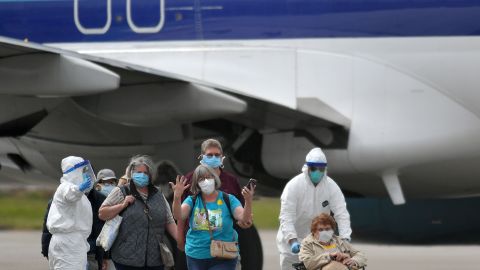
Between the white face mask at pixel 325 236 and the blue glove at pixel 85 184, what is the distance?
1941 millimetres

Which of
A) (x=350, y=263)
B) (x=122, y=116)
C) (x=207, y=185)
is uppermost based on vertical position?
(x=122, y=116)

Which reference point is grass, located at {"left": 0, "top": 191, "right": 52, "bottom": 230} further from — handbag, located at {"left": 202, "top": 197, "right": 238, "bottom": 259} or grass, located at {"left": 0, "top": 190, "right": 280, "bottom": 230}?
handbag, located at {"left": 202, "top": 197, "right": 238, "bottom": 259}

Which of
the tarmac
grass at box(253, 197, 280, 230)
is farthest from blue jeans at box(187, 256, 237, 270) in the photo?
grass at box(253, 197, 280, 230)

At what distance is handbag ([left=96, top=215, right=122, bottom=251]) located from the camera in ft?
37.7

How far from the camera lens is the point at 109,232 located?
37.7 feet

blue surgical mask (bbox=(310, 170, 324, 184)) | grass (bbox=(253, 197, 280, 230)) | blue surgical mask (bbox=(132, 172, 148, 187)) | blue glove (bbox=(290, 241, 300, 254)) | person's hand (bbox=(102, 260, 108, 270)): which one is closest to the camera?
blue surgical mask (bbox=(132, 172, 148, 187))

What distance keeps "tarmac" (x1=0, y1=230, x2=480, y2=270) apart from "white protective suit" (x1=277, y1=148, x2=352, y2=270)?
208 inches

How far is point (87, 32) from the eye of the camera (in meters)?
15.2

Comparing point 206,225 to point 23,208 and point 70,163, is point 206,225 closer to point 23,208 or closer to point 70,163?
point 70,163

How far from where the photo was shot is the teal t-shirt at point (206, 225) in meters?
11.6

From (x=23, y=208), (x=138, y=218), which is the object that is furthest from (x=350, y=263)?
(x=23, y=208)

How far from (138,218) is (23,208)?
15.1 meters

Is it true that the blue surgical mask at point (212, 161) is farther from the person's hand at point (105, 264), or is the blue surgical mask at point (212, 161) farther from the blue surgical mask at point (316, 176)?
the person's hand at point (105, 264)

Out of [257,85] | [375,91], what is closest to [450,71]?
[375,91]
